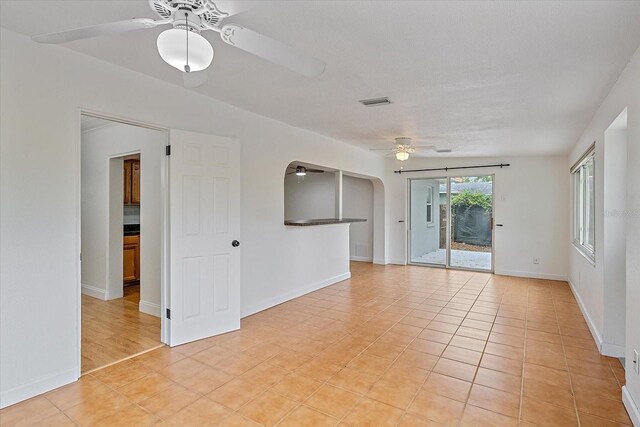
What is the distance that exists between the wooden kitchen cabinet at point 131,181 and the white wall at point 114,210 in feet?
1.91

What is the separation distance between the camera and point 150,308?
4090mm

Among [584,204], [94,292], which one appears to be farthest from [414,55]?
[94,292]

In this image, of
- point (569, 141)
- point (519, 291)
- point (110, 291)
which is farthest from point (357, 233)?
point (110, 291)

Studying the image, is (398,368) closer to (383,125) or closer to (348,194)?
(383,125)

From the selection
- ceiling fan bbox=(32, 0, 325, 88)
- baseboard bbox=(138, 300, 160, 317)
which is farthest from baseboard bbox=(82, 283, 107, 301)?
ceiling fan bbox=(32, 0, 325, 88)

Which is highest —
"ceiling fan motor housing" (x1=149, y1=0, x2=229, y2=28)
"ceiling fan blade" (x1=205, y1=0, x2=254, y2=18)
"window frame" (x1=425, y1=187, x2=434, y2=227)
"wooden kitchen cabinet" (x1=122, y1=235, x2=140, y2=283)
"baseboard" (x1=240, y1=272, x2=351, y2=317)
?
"ceiling fan blade" (x1=205, y1=0, x2=254, y2=18)

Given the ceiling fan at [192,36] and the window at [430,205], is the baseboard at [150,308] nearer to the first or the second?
the ceiling fan at [192,36]

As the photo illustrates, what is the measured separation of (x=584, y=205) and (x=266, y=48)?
16.5ft

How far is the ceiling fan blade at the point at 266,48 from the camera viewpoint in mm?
1587

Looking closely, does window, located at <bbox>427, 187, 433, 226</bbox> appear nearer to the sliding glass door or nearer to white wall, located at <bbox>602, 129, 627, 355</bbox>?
the sliding glass door

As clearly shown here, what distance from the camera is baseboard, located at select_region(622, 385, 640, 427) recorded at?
6.65ft

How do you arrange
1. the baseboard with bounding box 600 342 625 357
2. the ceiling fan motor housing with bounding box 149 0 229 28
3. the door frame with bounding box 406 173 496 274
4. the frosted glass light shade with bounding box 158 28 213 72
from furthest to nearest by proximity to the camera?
1. the door frame with bounding box 406 173 496 274
2. the baseboard with bounding box 600 342 625 357
3. the ceiling fan motor housing with bounding box 149 0 229 28
4. the frosted glass light shade with bounding box 158 28 213 72

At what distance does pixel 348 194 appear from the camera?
848 centimetres

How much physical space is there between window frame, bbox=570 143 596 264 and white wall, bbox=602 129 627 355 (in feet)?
2.21
